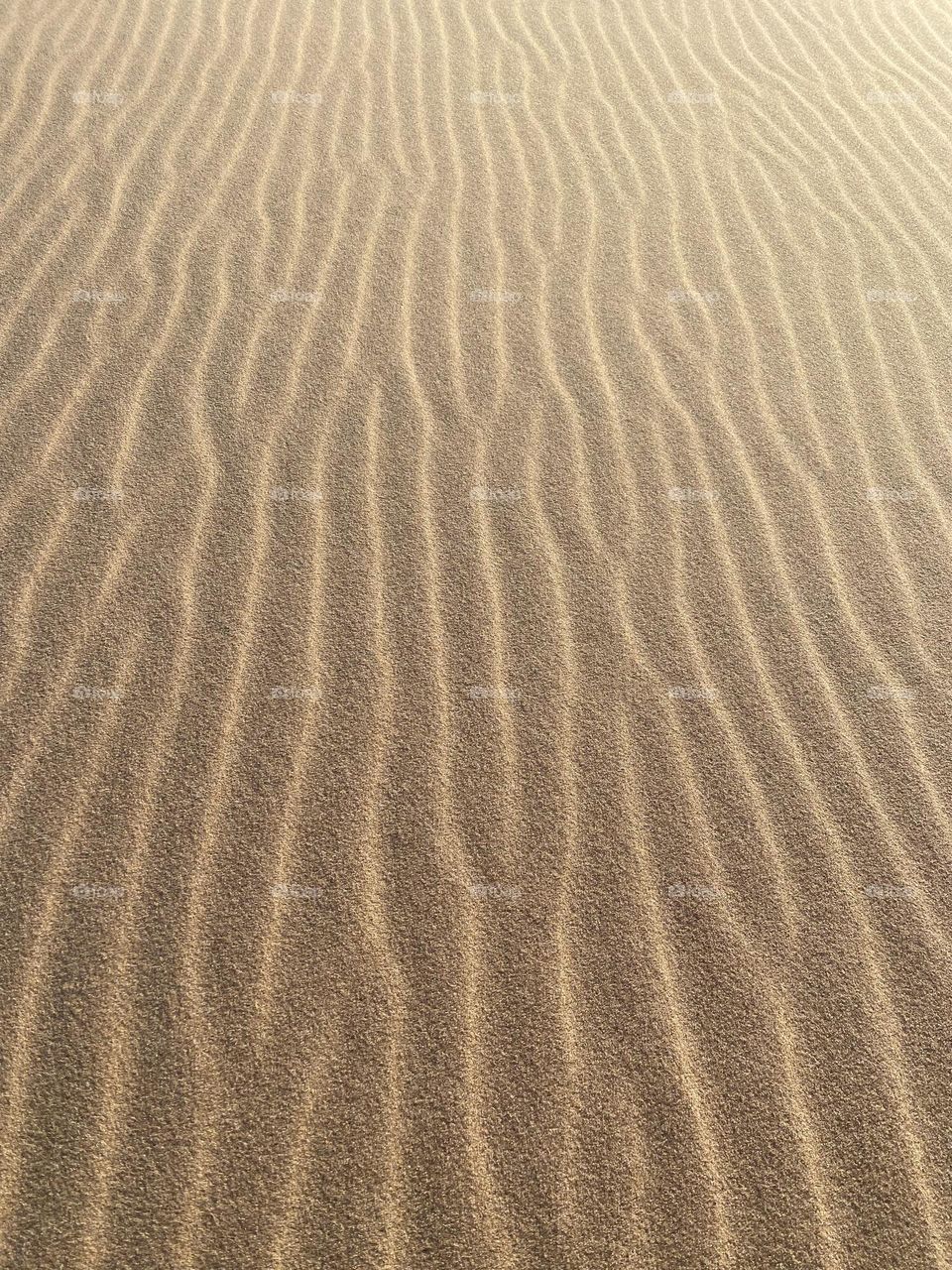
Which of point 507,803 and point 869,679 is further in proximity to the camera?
point 869,679

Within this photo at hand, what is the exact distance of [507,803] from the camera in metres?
2.93

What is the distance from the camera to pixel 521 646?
3.33m

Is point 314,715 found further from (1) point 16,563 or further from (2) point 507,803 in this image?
(1) point 16,563

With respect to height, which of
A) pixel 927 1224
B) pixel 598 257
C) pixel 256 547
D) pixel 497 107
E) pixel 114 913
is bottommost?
pixel 927 1224

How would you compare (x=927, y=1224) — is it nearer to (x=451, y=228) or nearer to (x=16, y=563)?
(x=16, y=563)

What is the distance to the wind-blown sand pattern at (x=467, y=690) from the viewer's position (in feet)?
7.57

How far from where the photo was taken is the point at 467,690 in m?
3.20

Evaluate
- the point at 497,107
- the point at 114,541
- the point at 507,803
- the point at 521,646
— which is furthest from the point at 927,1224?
the point at 497,107

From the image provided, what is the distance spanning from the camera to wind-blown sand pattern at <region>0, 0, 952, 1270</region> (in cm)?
231

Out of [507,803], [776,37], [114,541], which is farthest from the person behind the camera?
[776,37]

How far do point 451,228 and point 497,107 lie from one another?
131 cm

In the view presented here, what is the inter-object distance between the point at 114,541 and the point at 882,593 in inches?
90.7

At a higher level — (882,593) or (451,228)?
(451,228)

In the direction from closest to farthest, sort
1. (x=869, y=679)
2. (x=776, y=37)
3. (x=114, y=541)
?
(x=869, y=679) → (x=114, y=541) → (x=776, y=37)
